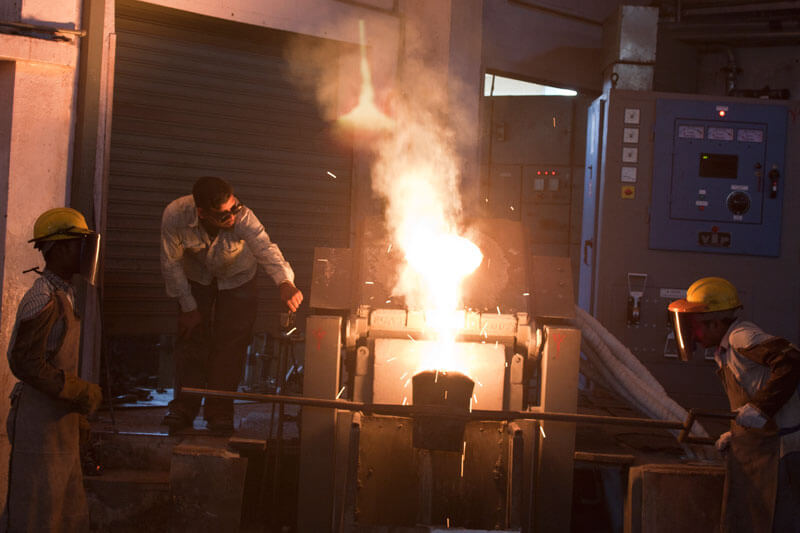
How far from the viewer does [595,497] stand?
224 inches

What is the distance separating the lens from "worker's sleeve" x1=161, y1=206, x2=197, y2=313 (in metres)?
4.85

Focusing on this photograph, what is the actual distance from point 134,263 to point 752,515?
5.00 m

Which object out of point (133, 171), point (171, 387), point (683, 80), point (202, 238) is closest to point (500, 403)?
point (202, 238)

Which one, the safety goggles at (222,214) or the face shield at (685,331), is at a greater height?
the safety goggles at (222,214)

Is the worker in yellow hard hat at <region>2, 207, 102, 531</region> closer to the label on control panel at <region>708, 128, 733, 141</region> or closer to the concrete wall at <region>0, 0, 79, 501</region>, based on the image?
the concrete wall at <region>0, 0, 79, 501</region>

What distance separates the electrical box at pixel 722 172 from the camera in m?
7.05

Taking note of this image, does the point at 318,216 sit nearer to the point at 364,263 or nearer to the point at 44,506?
the point at 364,263

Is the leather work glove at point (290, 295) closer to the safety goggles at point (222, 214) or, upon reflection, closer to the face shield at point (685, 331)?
the safety goggles at point (222, 214)

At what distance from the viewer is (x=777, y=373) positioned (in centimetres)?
375

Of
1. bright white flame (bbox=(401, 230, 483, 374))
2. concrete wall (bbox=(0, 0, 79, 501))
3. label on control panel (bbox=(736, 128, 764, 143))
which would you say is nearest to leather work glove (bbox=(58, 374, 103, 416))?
concrete wall (bbox=(0, 0, 79, 501))

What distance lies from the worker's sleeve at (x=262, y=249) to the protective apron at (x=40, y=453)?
1.44m

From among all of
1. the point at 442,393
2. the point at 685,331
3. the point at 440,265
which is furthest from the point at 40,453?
the point at 685,331

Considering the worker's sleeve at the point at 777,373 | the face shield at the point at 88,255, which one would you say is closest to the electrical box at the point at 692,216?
the worker's sleeve at the point at 777,373

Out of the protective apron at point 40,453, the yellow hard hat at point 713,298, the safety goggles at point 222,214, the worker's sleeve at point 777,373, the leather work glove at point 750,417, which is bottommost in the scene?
the protective apron at point 40,453
